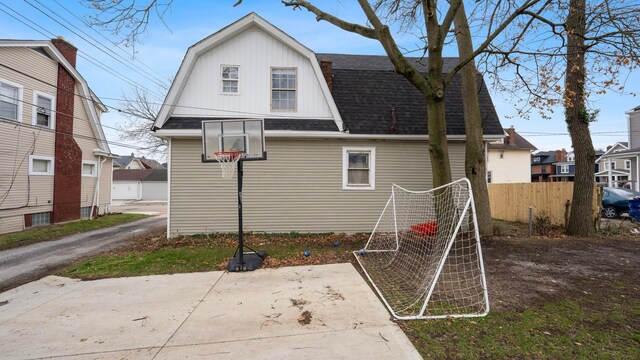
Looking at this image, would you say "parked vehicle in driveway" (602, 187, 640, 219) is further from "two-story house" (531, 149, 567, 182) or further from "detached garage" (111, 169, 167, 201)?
"two-story house" (531, 149, 567, 182)

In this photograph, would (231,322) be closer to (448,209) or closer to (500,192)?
(448,209)

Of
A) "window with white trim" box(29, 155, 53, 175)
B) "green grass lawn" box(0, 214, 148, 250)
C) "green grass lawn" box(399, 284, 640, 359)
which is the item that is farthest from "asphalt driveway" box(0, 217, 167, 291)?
"green grass lawn" box(399, 284, 640, 359)

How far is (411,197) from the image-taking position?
9578 millimetres

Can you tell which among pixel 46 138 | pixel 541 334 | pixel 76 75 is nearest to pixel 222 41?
pixel 46 138

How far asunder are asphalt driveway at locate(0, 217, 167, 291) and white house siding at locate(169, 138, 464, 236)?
234cm

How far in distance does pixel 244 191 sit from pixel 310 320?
6078 mm

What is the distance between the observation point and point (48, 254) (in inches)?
325

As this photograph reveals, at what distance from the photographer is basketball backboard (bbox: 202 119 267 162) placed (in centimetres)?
680

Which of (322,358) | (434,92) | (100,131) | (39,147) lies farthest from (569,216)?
(100,131)

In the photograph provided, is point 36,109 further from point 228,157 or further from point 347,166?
point 347,166

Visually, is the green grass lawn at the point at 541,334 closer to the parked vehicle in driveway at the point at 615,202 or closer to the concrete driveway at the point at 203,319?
the concrete driveway at the point at 203,319

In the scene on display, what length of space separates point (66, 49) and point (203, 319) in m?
16.2

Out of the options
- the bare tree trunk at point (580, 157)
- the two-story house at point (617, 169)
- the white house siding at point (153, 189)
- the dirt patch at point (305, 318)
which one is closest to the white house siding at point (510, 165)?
the two-story house at point (617, 169)

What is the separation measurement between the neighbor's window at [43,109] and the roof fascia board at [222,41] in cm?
704
